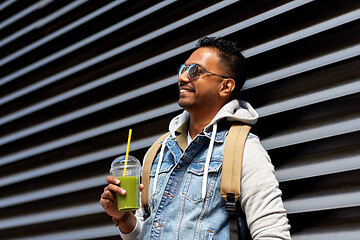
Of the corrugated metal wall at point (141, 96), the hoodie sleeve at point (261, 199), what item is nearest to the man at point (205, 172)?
the hoodie sleeve at point (261, 199)

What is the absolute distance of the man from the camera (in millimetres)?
1794

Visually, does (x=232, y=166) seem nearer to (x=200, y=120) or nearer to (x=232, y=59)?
(x=200, y=120)

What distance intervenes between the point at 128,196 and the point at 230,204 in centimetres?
43

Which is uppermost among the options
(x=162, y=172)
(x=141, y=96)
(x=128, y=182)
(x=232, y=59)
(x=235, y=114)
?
(x=141, y=96)

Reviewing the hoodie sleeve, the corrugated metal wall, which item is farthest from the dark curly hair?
the hoodie sleeve

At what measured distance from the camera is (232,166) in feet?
6.02

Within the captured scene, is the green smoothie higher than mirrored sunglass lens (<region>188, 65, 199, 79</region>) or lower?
lower

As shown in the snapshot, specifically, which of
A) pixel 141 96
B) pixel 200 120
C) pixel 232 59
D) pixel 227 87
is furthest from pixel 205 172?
pixel 141 96

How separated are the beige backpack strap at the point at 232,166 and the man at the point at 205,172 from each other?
0.14 feet

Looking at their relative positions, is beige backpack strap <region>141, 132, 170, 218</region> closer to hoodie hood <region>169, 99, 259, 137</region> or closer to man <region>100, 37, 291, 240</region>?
man <region>100, 37, 291, 240</region>

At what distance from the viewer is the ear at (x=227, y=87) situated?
87.8 inches

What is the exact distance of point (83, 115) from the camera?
3.33m

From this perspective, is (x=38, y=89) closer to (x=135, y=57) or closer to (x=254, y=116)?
(x=135, y=57)

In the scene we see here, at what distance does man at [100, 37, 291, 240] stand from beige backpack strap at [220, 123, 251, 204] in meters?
0.04
